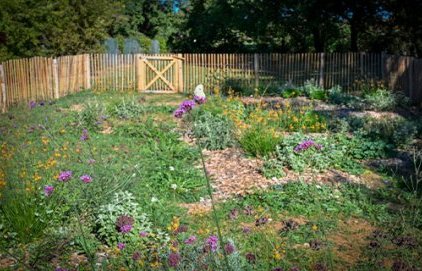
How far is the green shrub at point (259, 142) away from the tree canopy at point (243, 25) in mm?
10290

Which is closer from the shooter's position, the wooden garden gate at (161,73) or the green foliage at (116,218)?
the green foliage at (116,218)

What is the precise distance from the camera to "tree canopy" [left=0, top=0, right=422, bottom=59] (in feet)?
54.4

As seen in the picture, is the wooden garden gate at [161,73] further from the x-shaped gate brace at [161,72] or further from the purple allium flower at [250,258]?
the purple allium flower at [250,258]

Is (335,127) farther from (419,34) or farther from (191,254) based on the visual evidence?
(419,34)

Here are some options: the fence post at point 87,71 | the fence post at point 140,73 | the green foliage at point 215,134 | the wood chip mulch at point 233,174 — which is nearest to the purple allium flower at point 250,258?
the wood chip mulch at point 233,174

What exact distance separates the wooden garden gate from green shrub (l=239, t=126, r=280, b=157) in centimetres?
973

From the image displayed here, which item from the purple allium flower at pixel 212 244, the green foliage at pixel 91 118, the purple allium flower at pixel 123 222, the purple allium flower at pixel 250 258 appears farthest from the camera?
the green foliage at pixel 91 118

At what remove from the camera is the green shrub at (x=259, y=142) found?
6.92m

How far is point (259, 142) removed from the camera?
6953 mm

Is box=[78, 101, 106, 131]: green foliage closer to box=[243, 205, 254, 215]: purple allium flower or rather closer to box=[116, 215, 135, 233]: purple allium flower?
box=[243, 205, 254, 215]: purple allium flower

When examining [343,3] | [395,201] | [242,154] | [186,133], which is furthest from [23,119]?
[343,3]

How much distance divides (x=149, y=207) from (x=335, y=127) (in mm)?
4710

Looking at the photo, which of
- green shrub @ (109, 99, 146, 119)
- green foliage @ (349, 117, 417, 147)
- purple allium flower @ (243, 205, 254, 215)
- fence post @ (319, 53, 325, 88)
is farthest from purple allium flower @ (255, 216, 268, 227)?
fence post @ (319, 53, 325, 88)

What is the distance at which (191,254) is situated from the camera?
365 cm
